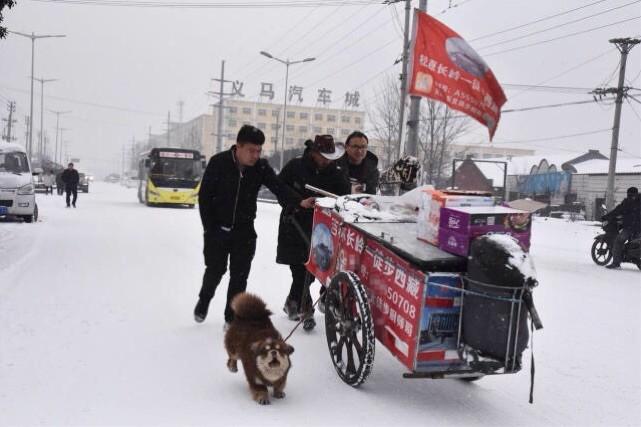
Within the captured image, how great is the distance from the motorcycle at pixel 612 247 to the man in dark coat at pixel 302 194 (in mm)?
8692

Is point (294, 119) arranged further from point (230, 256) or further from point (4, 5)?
point (230, 256)

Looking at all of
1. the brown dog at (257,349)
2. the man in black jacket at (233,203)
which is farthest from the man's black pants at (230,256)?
the brown dog at (257,349)

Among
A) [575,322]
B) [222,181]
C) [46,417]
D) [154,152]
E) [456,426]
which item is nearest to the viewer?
[46,417]

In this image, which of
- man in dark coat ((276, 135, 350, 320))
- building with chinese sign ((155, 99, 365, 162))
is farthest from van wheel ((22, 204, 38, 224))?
building with chinese sign ((155, 99, 365, 162))

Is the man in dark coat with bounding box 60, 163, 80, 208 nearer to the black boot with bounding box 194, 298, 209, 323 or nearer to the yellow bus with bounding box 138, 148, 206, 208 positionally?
the yellow bus with bounding box 138, 148, 206, 208

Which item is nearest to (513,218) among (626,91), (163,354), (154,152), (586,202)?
(163,354)

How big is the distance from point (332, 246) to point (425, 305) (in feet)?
4.75

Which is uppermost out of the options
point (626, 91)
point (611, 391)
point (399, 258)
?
point (626, 91)

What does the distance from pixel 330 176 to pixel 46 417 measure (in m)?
3.28

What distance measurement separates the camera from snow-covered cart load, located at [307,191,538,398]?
3.31 m

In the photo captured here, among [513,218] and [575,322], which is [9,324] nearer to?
[513,218]

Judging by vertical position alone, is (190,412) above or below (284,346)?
below

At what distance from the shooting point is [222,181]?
17.0ft

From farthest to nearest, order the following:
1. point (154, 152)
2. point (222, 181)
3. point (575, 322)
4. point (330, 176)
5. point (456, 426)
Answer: point (154, 152), point (575, 322), point (330, 176), point (222, 181), point (456, 426)
